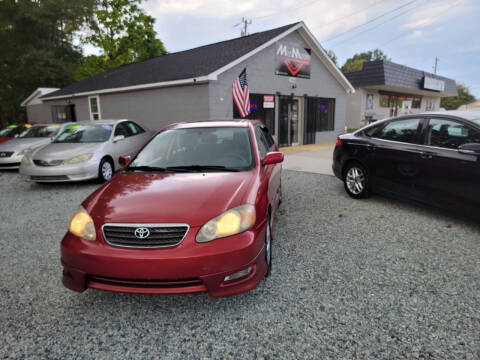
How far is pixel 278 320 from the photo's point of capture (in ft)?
8.21

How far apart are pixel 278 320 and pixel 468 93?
64779 millimetres

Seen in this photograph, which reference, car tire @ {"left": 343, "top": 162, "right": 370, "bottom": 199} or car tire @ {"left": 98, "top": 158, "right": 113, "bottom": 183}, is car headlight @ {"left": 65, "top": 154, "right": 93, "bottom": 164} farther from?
car tire @ {"left": 343, "top": 162, "right": 370, "bottom": 199}

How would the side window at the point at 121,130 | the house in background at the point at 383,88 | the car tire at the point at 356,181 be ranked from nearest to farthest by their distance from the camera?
1. the car tire at the point at 356,181
2. the side window at the point at 121,130
3. the house in background at the point at 383,88

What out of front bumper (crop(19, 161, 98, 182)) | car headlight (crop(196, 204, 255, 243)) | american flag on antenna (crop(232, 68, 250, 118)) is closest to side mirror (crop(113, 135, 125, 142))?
front bumper (crop(19, 161, 98, 182))

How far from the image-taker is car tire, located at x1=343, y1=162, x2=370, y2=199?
5.57m

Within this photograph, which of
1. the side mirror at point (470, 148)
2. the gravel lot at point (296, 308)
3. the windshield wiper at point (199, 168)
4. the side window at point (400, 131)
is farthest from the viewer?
the side window at point (400, 131)

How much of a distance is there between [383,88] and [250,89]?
49.9 ft

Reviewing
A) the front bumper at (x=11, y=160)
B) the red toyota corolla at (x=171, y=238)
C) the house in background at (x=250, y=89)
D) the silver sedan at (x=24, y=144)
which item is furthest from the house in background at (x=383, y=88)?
the red toyota corolla at (x=171, y=238)

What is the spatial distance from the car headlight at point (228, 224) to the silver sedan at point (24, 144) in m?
9.07

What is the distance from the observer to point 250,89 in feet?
42.1

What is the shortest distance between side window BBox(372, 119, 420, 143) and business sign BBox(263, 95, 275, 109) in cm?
832

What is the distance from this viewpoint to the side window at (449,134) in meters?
4.10

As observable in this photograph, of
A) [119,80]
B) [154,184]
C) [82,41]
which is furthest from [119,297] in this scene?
[82,41]

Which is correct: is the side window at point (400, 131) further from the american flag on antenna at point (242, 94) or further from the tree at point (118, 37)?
the tree at point (118, 37)
